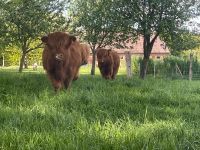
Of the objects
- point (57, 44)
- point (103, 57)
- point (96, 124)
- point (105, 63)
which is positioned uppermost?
point (57, 44)

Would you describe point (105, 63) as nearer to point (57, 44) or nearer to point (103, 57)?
point (103, 57)

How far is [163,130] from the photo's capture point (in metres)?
5.55

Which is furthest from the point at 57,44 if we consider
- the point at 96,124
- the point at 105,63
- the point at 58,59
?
the point at 105,63

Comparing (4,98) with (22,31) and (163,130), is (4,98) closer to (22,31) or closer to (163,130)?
(163,130)

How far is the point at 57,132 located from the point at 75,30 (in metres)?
32.3

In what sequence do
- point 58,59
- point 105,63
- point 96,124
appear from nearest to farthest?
point 96,124
point 58,59
point 105,63

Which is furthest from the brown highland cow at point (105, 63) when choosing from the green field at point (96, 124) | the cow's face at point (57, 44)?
the green field at point (96, 124)

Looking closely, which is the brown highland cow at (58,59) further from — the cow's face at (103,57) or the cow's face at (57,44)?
the cow's face at (103,57)

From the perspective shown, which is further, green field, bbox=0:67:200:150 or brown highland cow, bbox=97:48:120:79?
brown highland cow, bbox=97:48:120:79

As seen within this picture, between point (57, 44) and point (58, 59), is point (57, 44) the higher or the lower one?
the higher one

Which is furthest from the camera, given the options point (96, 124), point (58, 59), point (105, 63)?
point (105, 63)

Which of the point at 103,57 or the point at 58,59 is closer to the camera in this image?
the point at 58,59

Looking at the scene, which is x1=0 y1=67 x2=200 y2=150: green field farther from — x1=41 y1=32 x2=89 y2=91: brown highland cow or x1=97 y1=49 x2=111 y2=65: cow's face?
x1=97 y1=49 x2=111 y2=65: cow's face

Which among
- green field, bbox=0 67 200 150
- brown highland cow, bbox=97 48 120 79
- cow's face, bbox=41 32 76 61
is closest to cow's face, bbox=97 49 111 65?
brown highland cow, bbox=97 48 120 79
